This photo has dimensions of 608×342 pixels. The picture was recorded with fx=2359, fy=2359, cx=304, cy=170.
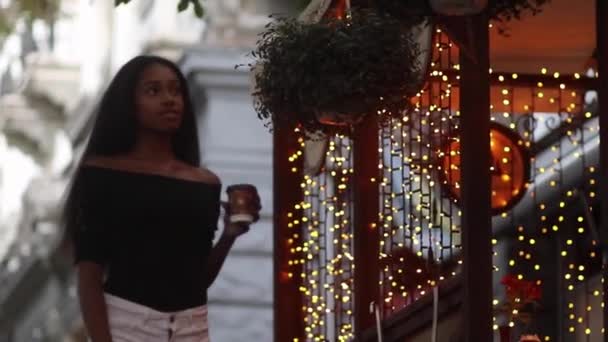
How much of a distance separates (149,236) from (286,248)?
443 cm

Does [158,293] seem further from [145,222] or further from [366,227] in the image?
[366,227]

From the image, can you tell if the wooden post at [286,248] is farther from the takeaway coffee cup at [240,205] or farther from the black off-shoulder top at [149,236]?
the black off-shoulder top at [149,236]

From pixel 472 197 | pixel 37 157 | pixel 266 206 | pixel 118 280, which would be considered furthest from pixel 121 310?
pixel 37 157

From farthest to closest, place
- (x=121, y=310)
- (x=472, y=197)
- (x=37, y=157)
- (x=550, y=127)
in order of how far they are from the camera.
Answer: (x=37, y=157)
(x=550, y=127)
(x=472, y=197)
(x=121, y=310)

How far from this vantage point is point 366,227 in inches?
393

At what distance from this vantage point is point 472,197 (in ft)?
27.1

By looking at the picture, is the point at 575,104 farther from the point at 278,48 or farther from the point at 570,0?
the point at 278,48

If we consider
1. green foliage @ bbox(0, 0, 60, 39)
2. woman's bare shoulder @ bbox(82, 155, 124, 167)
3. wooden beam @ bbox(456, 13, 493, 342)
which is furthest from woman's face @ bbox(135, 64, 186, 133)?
green foliage @ bbox(0, 0, 60, 39)

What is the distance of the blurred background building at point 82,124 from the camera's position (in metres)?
21.4

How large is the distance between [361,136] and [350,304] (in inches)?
47.0

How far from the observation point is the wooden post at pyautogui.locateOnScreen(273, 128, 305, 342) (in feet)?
37.5

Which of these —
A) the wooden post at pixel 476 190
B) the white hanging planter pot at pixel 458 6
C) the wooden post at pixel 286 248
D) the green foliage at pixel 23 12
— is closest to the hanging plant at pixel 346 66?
the wooden post at pixel 476 190

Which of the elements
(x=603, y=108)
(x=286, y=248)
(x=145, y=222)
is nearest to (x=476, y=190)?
(x=603, y=108)

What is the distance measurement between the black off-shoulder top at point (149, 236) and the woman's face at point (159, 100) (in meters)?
0.18
